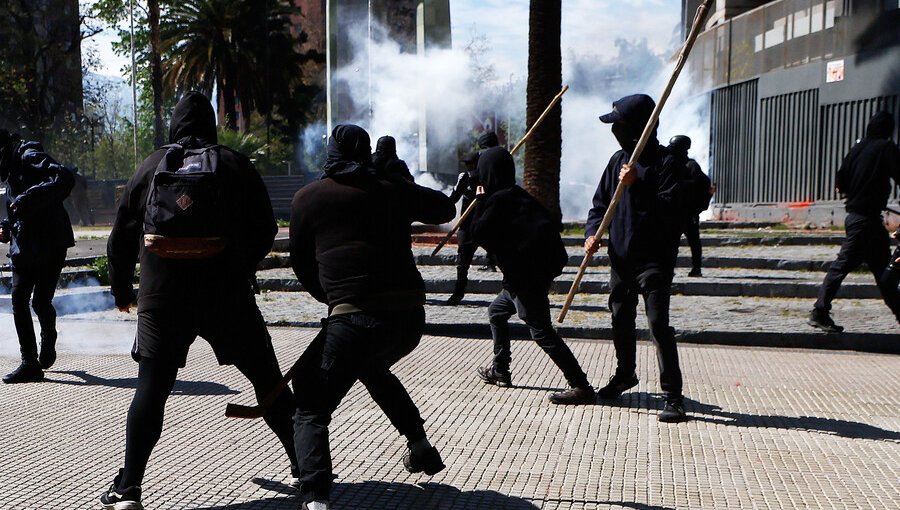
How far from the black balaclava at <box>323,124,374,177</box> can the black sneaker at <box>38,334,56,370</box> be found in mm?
3952

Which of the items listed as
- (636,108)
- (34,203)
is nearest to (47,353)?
(34,203)

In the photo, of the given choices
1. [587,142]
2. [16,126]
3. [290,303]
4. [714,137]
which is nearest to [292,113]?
[16,126]

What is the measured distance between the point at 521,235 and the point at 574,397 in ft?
3.43

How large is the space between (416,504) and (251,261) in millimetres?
1210

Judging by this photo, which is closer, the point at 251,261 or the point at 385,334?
the point at 385,334

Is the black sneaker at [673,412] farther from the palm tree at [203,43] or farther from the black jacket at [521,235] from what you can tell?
the palm tree at [203,43]

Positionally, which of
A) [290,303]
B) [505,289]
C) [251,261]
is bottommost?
[290,303]

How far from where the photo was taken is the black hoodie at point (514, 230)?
20.3ft

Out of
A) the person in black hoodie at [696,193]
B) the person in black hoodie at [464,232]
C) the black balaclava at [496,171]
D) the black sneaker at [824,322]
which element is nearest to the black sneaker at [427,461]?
the black balaclava at [496,171]

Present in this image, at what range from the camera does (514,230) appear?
6.22 meters

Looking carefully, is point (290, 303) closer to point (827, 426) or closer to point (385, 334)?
point (827, 426)

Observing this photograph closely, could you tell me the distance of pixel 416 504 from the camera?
412 centimetres

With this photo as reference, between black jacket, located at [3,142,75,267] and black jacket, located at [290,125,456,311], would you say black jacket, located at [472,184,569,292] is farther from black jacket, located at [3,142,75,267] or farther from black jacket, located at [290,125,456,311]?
black jacket, located at [3,142,75,267]

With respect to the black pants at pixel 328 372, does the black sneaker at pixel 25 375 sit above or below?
below
